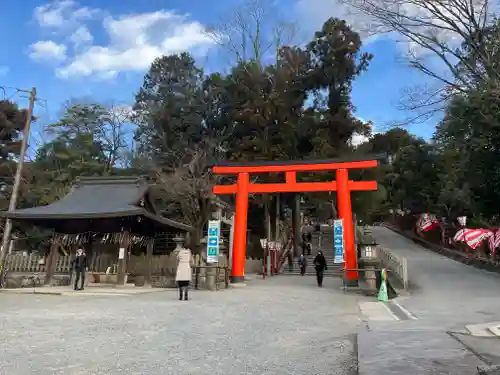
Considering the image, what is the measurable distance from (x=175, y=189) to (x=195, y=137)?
1070 centimetres

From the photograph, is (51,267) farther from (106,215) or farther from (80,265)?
(106,215)

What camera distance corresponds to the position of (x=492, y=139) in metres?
Answer: 16.2

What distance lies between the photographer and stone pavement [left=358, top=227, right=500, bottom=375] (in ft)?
14.3

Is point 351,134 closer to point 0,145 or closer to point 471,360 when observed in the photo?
point 0,145

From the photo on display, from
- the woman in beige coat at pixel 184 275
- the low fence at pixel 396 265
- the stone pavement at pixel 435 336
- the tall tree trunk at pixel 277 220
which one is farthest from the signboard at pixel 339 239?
the tall tree trunk at pixel 277 220

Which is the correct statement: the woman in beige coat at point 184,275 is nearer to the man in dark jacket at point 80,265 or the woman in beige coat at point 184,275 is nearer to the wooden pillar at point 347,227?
the man in dark jacket at point 80,265

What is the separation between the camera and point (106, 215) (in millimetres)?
16781

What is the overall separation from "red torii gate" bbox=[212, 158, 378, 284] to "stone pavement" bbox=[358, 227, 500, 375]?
18.0 ft

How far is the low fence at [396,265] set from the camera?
14710 millimetres

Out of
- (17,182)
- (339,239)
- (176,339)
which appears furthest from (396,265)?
(17,182)

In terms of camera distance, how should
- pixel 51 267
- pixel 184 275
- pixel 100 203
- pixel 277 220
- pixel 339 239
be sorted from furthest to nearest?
1. pixel 277 220
2. pixel 339 239
3. pixel 100 203
4. pixel 51 267
5. pixel 184 275

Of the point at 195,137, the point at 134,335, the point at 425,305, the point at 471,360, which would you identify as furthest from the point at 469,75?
the point at 195,137

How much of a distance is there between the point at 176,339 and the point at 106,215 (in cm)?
1135

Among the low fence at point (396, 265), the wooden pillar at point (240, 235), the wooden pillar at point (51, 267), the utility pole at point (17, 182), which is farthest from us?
the wooden pillar at point (240, 235)
